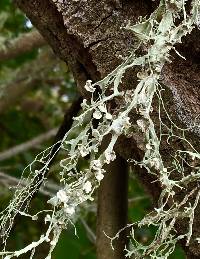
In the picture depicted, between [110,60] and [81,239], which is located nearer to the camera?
[110,60]

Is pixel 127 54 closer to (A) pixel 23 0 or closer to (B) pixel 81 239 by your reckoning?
(A) pixel 23 0

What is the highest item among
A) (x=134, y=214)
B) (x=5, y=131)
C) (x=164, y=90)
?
(x=5, y=131)

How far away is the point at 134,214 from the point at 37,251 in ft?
1.34

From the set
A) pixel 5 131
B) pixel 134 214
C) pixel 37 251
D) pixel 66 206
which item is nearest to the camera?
pixel 66 206

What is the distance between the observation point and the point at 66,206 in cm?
48

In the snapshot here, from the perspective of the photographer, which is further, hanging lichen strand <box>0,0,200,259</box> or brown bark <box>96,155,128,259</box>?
brown bark <box>96,155,128,259</box>

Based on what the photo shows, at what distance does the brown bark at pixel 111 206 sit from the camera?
2.35ft

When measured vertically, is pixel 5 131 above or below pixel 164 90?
above

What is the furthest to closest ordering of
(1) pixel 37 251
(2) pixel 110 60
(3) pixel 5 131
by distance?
1. (3) pixel 5 131
2. (1) pixel 37 251
3. (2) pixel 110 60

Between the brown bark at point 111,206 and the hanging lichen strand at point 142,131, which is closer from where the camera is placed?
the hanging lichen strand at point 142,131

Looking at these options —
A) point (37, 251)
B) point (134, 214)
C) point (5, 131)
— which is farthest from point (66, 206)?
point (5, 131)

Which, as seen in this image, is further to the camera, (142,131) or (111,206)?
(111,206)

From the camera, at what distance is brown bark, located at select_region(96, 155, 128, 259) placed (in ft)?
2.35

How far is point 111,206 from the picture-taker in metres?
0.73
